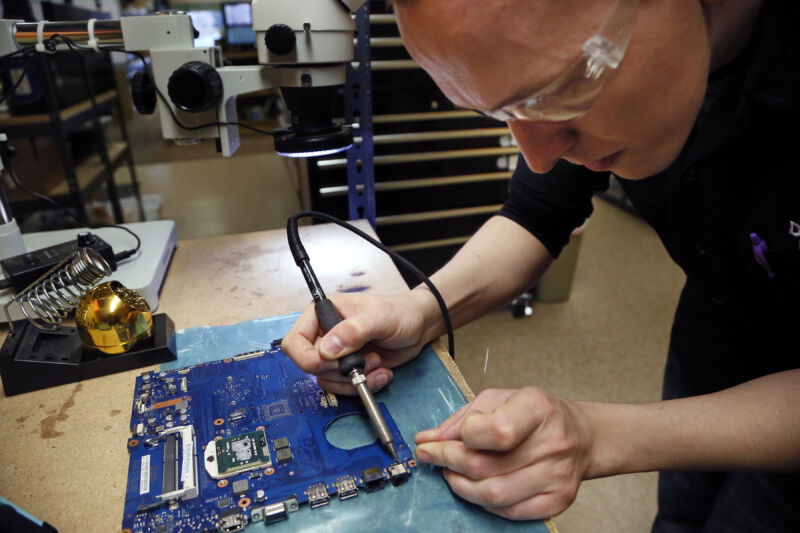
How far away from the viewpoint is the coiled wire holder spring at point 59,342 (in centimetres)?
71

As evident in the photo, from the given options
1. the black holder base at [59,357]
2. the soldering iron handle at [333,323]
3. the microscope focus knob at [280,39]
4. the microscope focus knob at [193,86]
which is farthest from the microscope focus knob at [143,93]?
the soldering iron handle at [333,323]

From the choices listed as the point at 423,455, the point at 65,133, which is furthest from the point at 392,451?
the point at 65,133

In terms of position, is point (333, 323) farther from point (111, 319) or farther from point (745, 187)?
point (745, 187)

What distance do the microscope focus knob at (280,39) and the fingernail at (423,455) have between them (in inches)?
23.0

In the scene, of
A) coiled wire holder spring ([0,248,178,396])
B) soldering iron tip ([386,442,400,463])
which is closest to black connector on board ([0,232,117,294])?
coiled wire holder spring ([0,248,178,396])

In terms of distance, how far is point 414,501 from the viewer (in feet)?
1.75

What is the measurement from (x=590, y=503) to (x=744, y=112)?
131cm

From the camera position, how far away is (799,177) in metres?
0.58

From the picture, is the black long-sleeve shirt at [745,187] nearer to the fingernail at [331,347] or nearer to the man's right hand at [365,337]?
the man's right hand at [365,337]

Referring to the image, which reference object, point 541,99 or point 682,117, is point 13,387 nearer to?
point 541,99

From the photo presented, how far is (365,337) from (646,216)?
1.79 ft

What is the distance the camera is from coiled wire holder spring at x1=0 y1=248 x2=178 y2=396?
711 mm

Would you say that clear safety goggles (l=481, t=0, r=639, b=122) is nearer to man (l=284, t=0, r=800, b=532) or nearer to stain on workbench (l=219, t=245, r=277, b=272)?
man (l=284, t=0, r=800, b=532)

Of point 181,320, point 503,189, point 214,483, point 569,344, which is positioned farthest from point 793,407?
point 569,344
